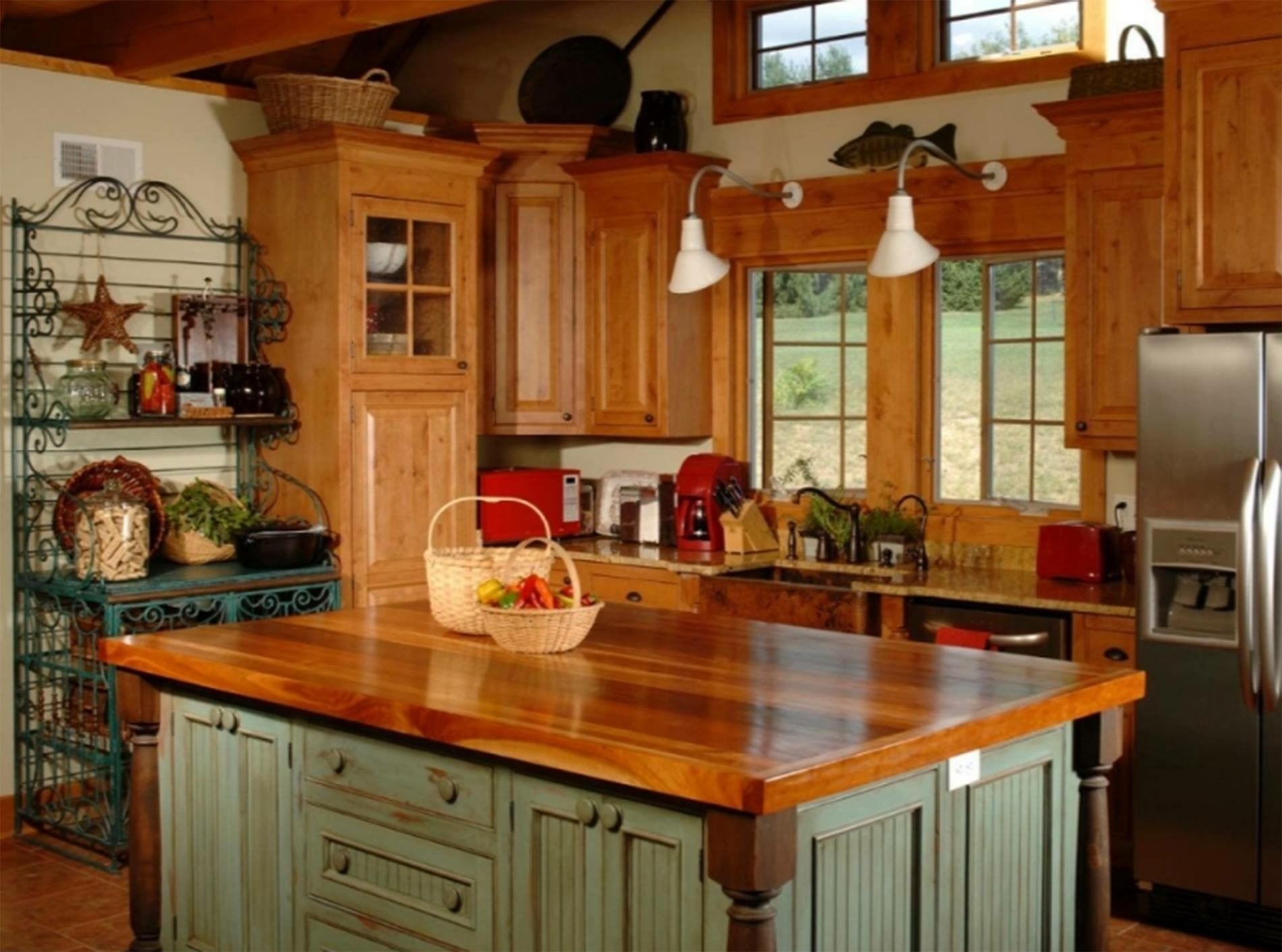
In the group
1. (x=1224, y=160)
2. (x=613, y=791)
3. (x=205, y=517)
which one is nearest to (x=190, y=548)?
(x=205, y=517)

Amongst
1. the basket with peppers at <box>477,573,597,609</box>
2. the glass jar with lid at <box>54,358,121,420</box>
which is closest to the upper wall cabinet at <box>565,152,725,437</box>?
the glass jar with lid at <box>54,358,121,420</box>

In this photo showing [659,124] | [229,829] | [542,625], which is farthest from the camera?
[659,124]

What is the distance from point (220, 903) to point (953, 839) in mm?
1683

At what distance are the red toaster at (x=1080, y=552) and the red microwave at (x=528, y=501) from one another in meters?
2.00

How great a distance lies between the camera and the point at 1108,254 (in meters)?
4.96

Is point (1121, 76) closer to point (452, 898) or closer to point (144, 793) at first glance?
point (452, 898)

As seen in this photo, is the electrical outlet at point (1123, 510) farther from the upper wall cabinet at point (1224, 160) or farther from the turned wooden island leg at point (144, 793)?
the turned wooden island leg at point (144, 793)

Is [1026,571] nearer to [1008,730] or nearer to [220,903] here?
[1008,730]

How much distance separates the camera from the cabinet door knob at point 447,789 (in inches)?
124

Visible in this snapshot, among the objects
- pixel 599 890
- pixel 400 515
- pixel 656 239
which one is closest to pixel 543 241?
pixel 656 239

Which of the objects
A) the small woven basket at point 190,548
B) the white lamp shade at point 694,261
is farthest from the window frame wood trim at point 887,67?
the small woven basket at point 190,548

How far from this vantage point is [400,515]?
5.91m

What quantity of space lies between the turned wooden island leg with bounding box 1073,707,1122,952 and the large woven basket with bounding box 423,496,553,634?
1252 mm

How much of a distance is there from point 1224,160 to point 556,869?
108 inches
